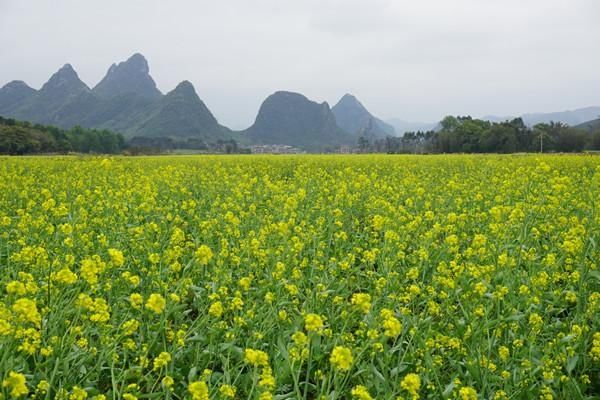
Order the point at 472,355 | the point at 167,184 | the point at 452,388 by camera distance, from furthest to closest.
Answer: the point at 167,184
the point at 472,355
the point at 452,388

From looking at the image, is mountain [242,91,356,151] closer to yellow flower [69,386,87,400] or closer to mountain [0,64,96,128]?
mountain [0,64,96,128]

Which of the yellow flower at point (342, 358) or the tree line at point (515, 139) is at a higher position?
the tree line at point (515, 139)

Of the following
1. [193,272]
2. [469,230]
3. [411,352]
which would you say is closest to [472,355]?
[411,352]

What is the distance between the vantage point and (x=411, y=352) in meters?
2.78

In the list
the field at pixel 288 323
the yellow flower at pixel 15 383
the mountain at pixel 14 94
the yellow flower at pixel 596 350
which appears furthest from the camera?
the mountain at pixel 14 94

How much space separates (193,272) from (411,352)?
7.01ft

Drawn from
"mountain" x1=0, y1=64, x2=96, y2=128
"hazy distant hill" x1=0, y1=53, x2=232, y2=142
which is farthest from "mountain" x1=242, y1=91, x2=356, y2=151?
"mountain" x1=0, y1=64, x2=96, y2=128

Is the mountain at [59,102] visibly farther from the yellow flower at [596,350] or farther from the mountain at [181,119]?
the yellow flower at [596,350]

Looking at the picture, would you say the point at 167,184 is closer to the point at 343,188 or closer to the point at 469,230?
the point at 343,188

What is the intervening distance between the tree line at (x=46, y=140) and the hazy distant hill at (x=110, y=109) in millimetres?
75066

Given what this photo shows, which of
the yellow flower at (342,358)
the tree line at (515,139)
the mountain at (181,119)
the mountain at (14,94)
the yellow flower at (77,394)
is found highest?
the mountain at (14,94)

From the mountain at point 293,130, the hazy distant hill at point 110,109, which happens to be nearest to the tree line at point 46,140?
the hazy distant hill at point 110,109

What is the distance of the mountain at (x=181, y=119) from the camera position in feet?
455

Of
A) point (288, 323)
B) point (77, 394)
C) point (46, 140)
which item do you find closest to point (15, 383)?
point (77, 394)
